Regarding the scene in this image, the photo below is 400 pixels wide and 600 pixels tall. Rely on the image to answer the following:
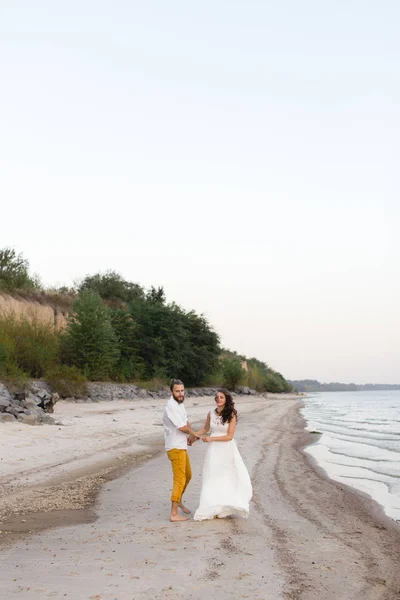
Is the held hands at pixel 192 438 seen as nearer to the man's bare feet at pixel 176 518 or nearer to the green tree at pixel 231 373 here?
the man's bare feet at pixel 176 518

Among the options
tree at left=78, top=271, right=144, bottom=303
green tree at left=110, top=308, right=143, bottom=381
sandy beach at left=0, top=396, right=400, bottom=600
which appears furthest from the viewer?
tree at left=78, top=271, right=144, bottom=303

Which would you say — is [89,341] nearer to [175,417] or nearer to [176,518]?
[175,417]

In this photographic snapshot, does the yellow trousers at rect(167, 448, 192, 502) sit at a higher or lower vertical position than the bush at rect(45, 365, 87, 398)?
lower

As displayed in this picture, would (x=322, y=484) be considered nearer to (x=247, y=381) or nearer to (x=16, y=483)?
(x=16, y=483)

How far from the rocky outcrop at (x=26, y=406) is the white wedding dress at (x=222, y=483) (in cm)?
1036

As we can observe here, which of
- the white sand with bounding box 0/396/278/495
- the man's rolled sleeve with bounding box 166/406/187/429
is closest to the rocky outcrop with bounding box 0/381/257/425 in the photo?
the white sand with bounding box 0/396/278/495

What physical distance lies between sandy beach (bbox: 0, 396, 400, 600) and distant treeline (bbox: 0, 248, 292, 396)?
13.6 meters

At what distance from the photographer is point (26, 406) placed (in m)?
20.5

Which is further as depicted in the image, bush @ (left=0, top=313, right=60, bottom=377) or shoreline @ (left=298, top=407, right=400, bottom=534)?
bush @ (left=0, top=313, right=60, bottom=377)

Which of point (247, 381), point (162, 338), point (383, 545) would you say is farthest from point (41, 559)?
point (247, 381)

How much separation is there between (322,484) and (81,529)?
638 cm

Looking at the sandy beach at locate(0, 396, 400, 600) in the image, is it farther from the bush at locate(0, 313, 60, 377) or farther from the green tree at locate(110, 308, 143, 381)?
the green tree at locate(110, 308, 143, 381)

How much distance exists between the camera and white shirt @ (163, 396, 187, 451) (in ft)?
27.8

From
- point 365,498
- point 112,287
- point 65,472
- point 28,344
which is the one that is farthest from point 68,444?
point 112,287
